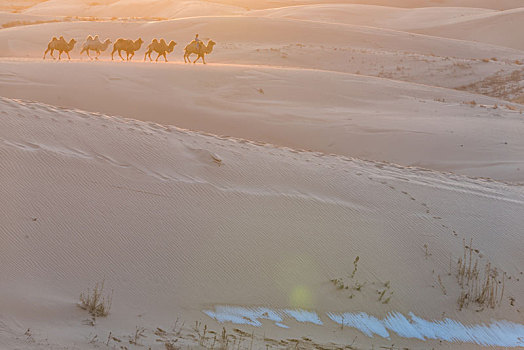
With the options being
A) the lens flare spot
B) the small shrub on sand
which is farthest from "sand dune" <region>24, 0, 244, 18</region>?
the small shrub on sand

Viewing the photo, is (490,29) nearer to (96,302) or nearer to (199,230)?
(199,230)

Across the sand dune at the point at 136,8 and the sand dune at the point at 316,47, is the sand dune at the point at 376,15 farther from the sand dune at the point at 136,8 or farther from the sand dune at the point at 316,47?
the sand dune at the point at 316,47

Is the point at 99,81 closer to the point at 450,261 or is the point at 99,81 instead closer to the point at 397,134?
the point at 397,134

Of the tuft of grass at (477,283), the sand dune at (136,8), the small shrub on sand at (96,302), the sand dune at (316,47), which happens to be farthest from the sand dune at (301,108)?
the sand dune at (136,8)

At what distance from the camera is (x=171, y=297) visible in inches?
224

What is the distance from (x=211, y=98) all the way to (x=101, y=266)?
11.8 meters

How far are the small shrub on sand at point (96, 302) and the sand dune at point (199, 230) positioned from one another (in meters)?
0.08

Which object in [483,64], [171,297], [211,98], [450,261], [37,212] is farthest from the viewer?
[483,64]

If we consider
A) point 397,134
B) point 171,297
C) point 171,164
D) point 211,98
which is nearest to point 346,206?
point 171,164

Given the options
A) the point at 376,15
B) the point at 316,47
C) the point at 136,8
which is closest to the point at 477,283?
the point at 316,47

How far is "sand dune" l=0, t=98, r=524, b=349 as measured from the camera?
5.57 metres

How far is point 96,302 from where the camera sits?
17.0ft

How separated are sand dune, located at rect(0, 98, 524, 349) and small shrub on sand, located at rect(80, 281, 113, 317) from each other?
8cm

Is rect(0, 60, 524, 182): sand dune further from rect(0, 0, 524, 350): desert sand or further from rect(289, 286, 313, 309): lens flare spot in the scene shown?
rect(289, 286, 313, 309): lens flare spot
